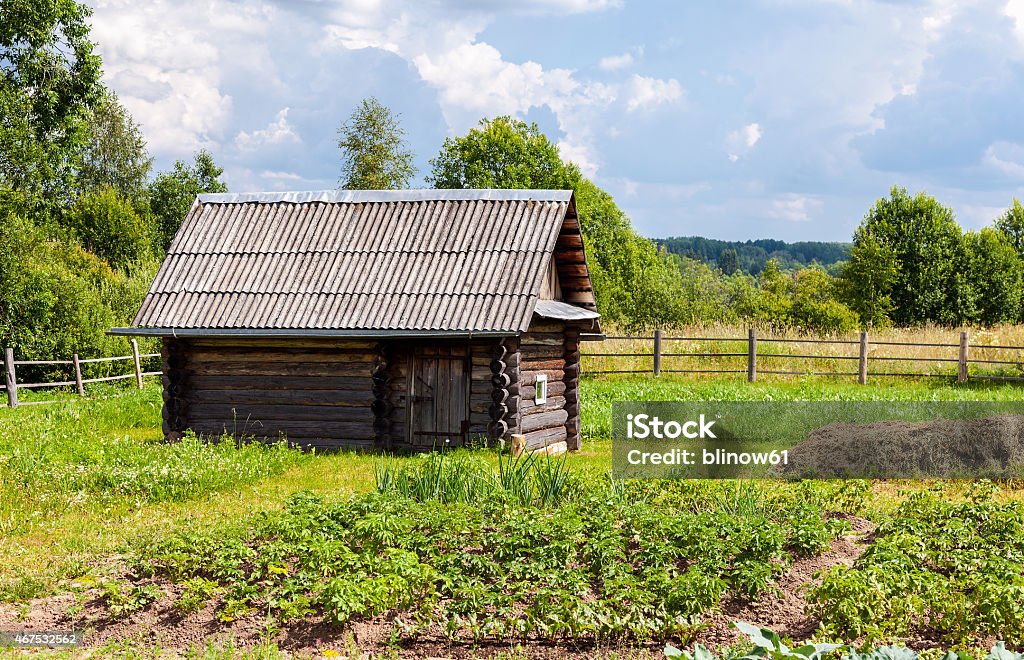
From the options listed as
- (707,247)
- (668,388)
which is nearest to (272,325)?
(668,388)

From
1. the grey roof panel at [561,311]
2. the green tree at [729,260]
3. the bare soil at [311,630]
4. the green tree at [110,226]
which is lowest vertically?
the bare soil at [311,630]

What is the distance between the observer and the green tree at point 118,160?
54000 mm


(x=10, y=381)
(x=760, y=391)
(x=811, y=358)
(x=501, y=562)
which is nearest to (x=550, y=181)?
(x=811, y=358)

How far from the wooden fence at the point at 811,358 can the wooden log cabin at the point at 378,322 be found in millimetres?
10340

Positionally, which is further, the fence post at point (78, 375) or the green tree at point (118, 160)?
the green tree at point (118, 160)

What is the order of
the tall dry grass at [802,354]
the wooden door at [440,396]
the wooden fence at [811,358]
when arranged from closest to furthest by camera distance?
the wooden door at [440,396] < the wooden fence at [811,358] < the tall dry grass at [802,354]

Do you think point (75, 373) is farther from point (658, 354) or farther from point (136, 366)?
point (658, 354)

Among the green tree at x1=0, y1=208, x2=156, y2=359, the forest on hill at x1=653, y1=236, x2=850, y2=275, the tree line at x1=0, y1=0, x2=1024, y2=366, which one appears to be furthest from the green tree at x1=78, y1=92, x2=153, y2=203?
the forest on hill at x1=653, y1=236, x2=850, y2=275

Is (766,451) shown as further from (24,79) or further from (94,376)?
(24,79)

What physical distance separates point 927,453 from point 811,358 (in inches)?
633

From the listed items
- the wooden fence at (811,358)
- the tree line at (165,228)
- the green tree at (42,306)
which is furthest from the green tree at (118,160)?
the wooden fence at (811,358)

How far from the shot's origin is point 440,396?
53.3 feet

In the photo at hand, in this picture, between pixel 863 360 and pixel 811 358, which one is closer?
pixel 863 360

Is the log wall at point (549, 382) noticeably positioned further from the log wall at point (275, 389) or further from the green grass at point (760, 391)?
the log wall at point (275, 389)
